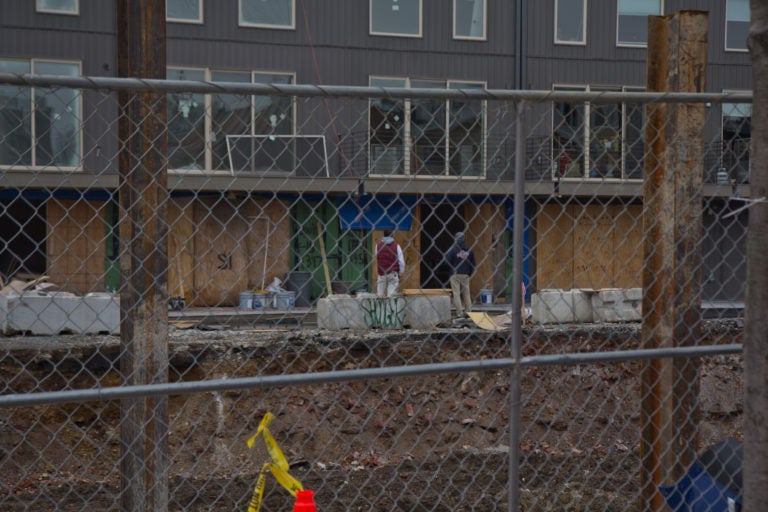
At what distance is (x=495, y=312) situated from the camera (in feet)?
61.3

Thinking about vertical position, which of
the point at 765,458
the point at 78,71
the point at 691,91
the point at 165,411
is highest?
the point at 78,71

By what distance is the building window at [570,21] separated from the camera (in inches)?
980

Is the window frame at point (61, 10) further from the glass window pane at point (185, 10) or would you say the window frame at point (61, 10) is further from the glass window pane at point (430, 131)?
the glass window pane at point (430, 131)

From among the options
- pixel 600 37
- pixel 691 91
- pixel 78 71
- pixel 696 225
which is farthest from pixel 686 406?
pixel 600 37

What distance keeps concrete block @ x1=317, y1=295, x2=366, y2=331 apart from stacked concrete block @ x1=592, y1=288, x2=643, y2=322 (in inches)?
205

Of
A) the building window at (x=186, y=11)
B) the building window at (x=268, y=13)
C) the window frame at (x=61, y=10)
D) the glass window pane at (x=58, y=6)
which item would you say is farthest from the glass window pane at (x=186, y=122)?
the glass window pane at (x=58, y=6)

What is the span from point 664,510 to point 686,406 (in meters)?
0.50

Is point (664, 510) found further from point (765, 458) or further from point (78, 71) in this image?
point (78, 71)

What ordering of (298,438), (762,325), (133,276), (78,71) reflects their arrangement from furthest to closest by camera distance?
(78,71), (298,438), (133,276), (762,325)

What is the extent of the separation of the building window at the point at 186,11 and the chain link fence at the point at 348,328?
2.54 meters

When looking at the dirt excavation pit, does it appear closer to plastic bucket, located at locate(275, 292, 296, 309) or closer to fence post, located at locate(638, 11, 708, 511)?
plastic bucket, located at locate(275, 292, 296, 309)

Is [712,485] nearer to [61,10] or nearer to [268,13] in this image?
[268,13]

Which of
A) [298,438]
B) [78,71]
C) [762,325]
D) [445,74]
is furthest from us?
[445,74]

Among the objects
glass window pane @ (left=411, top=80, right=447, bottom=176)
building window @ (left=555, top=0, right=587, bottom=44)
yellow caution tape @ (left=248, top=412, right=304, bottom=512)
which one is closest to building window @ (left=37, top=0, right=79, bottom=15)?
glass window pane @ (left=411, top=80, right=447, bottom=176)
